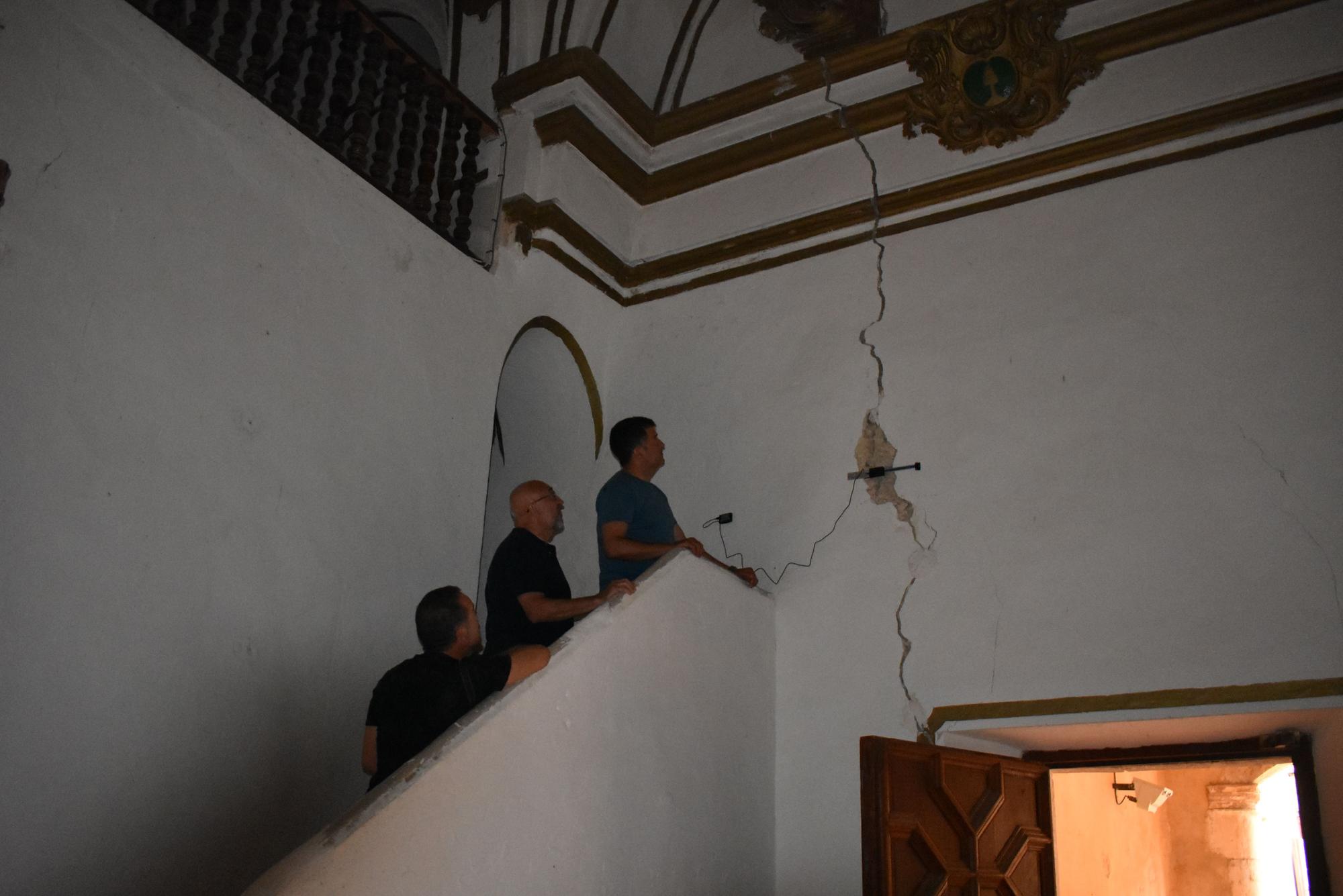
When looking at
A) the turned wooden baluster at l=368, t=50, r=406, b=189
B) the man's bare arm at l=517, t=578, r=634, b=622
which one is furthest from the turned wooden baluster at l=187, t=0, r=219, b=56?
the man's bare arm at l=517, t=578, r=634, b=622

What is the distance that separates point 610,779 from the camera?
3.74m

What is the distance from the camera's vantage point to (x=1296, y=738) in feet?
14.7

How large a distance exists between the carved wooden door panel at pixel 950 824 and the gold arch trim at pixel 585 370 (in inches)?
100.0

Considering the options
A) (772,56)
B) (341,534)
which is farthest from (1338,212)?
(341,534)

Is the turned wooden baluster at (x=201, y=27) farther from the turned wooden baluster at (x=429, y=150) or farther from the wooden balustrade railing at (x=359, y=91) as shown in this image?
the turned wooden baluster at (x=429, y=150)

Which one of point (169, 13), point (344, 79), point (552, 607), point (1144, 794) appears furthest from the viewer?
point (1144, 794)

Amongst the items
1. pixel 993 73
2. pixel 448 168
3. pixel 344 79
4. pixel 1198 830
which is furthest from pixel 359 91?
pixel 1198 830

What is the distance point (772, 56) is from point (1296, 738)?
14.1 feet

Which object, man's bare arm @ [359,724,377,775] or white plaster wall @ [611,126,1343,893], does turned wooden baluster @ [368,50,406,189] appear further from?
man's bare arm @ [359,724,377,775]

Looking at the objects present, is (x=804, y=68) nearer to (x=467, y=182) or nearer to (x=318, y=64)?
(x=467, y=182)

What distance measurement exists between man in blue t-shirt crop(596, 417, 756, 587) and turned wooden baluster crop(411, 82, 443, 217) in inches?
56.0

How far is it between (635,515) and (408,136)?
2.07m

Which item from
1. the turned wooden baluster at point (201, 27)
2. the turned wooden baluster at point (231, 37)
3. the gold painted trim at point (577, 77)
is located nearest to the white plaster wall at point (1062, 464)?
the gold painted trim at point (577, 77)

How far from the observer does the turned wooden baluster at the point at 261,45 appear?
4.48m
